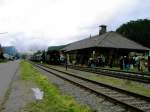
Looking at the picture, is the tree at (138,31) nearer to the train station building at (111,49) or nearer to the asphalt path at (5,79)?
the train station building at (111,49)

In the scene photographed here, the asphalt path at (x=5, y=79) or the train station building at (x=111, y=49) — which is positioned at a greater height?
the train station building at (x=111, y=49)

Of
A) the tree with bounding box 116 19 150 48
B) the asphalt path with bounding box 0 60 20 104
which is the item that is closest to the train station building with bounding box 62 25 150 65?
the asphalt path with bounding box 0 60 20 104

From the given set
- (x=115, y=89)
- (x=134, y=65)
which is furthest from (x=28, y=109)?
(x=134, y=65)

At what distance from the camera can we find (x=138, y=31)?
91.1 m

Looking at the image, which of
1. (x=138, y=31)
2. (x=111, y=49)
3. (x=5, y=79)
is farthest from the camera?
(x=138, y=31)

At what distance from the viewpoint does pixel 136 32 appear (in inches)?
3590

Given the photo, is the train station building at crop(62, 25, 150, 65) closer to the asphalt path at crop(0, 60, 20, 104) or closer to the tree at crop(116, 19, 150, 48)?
the asphalt path at crop(0, 60, 20, 104)

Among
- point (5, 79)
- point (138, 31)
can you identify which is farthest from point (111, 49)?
point (138, 31)

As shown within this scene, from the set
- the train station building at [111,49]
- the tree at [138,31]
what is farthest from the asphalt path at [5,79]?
the tree at [138,31]

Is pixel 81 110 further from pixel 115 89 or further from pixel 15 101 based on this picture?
pixel 115 89

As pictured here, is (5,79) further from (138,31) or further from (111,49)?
(138,31)

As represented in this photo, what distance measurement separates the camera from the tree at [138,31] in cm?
8894

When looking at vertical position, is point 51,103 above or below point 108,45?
below

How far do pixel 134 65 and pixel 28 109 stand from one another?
1380 inches
